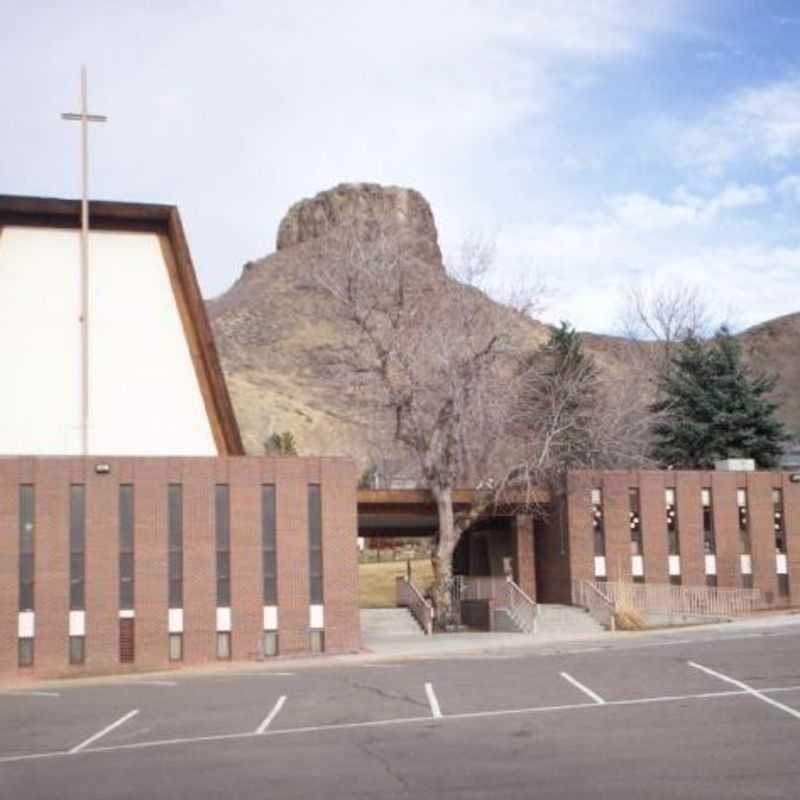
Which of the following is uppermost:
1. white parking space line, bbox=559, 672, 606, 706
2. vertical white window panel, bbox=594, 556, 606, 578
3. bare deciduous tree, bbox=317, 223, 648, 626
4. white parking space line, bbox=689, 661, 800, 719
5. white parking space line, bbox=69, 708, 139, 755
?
bare deciduous tree, bbox=317, 223, 648, 626

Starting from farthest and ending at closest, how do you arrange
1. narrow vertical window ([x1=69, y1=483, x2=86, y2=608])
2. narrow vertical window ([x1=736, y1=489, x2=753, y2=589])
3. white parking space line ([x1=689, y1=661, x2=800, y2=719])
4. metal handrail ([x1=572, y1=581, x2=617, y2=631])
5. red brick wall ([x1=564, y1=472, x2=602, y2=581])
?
narrow vertical window ([x1=736, y1=489, x2=753, y2=589]) → red brick wall ([x1=564, y1=472, x2=602, y2=581]) → metal handrail ([x1=572, y1=581, x2=617, y2=631]) → narrow vertical window ([x1=69, y1=483, x2=86, y2=608]) → white parking space line ([x1=689, y1=661, x2=800, y2=719])

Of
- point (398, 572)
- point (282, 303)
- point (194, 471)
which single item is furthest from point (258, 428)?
point (194, 471)

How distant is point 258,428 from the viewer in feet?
357

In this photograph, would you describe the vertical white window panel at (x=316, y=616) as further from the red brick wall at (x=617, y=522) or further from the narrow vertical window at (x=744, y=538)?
the narrow vertical window at (x=744, y=538)

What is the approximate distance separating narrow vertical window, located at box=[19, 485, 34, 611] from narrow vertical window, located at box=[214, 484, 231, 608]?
443 centimetres

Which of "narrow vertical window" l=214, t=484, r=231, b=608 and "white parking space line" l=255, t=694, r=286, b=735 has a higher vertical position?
"narrow vertical window" l=214, t=484, r=231, b=608

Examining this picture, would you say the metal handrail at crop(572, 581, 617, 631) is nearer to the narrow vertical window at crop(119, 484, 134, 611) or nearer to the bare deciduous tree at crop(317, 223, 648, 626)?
the bare deciduous tree at crop(317, 223, 648, 626)

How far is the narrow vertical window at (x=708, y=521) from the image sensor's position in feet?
130

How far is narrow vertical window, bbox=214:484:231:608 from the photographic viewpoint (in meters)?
31.3

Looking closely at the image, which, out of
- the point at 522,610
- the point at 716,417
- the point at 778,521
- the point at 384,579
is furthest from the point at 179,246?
the point at 384,579

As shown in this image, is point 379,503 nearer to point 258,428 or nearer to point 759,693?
point 759,693

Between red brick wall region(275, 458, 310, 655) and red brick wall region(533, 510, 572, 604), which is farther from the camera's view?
red brick wall region(533, 510, 572, 604)

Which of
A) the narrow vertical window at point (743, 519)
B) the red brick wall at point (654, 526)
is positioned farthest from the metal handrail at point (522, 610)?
the narrow vertical window at point (743, 519)

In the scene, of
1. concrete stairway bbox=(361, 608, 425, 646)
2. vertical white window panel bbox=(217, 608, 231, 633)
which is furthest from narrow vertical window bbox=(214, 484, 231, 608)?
concrete stairway bbox=(361, 608, 425, 646)
